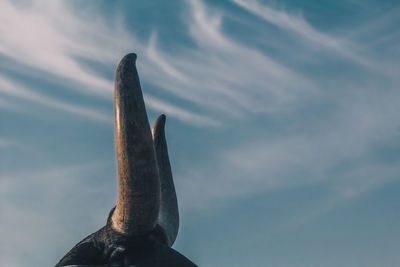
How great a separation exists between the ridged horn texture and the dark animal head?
3.11 ft

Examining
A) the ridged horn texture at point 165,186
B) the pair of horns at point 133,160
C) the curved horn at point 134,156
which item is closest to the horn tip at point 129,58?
the pair of horns at point 133,160

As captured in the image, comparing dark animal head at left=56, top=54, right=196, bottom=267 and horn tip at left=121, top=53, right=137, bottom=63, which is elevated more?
horn tip at left=121, top=53, right=137, bottom=63

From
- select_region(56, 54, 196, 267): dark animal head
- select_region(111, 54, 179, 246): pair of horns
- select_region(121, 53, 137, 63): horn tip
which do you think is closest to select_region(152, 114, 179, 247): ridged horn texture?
select_region(56, 54, 196, 267): dark animal head

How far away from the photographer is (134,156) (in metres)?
6.96

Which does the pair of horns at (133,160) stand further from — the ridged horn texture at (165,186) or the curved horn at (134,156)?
the ridged horn texture at (165,186)

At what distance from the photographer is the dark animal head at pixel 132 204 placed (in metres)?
7.00

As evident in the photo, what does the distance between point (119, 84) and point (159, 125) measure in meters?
2.58

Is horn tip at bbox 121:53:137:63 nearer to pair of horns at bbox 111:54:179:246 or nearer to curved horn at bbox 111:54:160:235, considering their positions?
pair of horns at bbox 111:54:179:246

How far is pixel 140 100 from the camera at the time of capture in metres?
7.23

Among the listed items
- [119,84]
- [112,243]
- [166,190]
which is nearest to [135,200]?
[112,243]

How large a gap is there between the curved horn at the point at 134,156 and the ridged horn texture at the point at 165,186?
1642mm

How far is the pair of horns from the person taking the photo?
22.9ft

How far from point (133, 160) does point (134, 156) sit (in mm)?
48

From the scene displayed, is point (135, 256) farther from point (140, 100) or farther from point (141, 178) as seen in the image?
point (140, 100)
